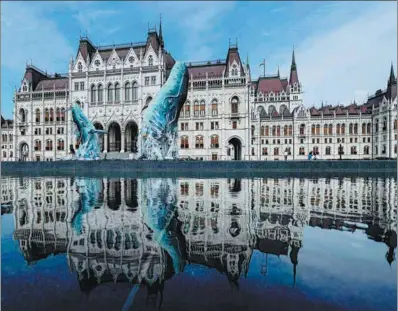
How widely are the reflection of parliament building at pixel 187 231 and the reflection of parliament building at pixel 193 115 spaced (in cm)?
4337

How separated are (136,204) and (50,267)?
395 cm

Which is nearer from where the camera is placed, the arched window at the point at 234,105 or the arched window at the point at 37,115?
the arched window at the point at 234,105

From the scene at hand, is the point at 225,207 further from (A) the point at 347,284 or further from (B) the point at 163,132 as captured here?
(B) the point at 163,132

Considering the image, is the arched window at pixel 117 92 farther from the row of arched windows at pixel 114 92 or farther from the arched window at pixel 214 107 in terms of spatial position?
the arched window at pixel 214 107

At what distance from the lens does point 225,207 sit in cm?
704

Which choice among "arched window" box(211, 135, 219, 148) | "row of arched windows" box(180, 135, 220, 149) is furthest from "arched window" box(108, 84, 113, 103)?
"arched window" box(211, 135, 219, 148)

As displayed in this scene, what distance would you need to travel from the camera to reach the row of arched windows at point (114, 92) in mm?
54125

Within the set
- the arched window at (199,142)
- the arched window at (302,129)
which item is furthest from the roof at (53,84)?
the arched window at (302,129)

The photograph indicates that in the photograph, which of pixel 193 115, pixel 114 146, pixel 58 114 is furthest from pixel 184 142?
pixel 58 114

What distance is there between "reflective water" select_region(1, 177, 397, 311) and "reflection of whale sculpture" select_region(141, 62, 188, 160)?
1928 cm

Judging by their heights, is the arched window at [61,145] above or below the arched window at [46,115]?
→ below

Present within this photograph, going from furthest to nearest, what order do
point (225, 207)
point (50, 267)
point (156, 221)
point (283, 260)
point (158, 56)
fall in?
1. point (158, 56)
2. point (225, 207)
3. point (156, 221)
4. point (283, 260)
5. point (50, 267)

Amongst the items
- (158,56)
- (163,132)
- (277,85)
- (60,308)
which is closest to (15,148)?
(158,56)

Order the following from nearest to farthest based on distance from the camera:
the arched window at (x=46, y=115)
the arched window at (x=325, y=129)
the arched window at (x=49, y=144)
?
the arched window at (x=325, y=129) → the arched window at (x=49, y=144) → the arched window at (x=46, y=115)
